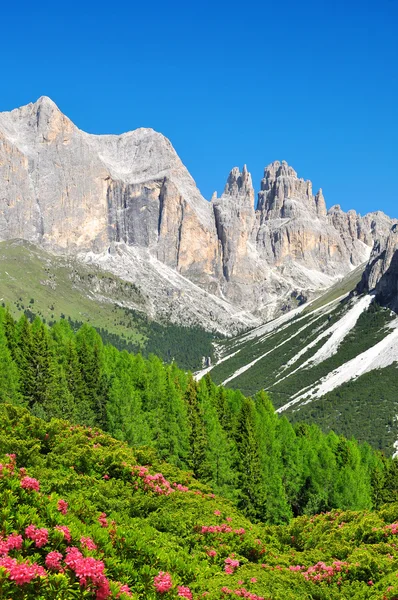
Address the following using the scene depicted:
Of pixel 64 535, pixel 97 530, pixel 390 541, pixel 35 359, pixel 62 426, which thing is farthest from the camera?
pixel 35 359

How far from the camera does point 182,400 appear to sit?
2089 inches

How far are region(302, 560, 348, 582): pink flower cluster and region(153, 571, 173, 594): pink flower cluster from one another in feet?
32.5

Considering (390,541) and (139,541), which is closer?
(139,541)

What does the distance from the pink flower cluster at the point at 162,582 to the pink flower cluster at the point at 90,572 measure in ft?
6.17

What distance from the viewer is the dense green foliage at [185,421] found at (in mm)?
49188

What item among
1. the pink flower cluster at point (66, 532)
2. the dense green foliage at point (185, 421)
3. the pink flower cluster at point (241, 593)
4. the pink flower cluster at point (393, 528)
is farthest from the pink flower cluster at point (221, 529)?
the dense green foliage at point (185, 421)

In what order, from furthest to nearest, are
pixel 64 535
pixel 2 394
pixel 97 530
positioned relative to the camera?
pixel 2 394
pixel 97 530
pixel 64 535

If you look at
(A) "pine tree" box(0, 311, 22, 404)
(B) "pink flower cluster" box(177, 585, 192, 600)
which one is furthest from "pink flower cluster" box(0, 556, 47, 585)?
(A) "pine tree" box(0, 311, 22, 404)

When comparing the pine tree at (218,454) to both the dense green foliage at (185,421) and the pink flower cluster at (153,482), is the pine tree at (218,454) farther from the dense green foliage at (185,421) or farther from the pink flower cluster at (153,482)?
the pink flower cluster at (153,482)

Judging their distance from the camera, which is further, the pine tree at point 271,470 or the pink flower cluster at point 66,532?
the pine tree at point 271,470

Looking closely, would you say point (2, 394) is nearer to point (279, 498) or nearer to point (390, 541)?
point (279, 498)

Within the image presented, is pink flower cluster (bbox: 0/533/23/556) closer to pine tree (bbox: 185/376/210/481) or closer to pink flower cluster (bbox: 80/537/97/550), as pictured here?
pink flower cluster (bbox: 80/537/97/550)

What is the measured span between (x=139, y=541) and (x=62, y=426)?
15892 millimetres

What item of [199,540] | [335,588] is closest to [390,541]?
[335,588]
